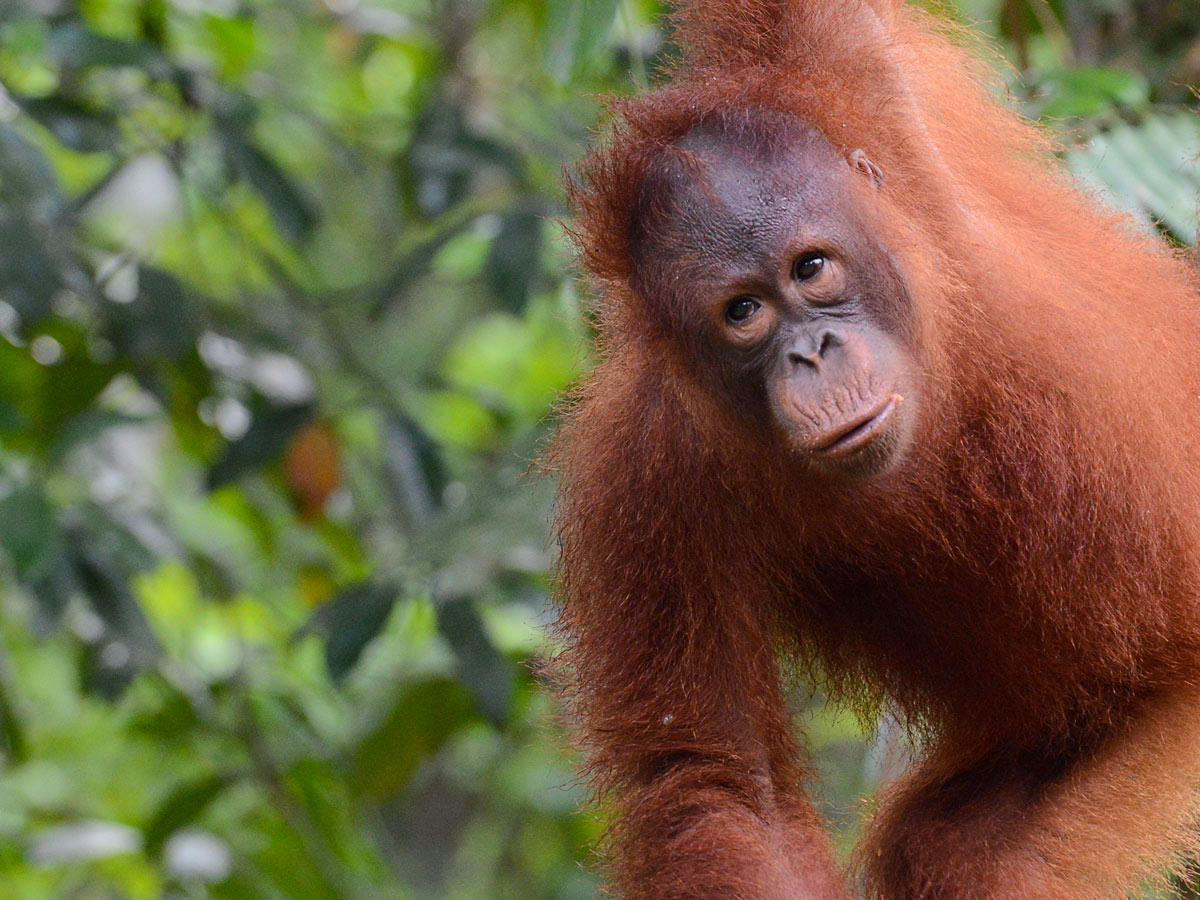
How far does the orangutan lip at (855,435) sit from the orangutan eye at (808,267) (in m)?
0.22

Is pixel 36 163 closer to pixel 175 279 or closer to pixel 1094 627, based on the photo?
pixel 175 279

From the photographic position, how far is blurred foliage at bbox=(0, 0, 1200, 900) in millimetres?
2855

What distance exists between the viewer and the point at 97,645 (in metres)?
3.25

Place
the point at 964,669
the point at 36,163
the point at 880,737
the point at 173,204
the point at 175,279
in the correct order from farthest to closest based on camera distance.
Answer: the point at 173,204 → the point at 175,279 → the point at 36,163 → the point at 880,737 → the point at 964,669

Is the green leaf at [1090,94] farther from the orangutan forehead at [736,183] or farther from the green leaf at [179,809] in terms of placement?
the green leaf at [179,809]

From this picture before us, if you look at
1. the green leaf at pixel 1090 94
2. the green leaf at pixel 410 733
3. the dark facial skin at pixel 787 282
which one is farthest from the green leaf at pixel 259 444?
the green leaf at pixel 1090 94

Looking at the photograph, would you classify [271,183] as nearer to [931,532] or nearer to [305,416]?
[305,416]

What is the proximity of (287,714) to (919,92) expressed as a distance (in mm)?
2046

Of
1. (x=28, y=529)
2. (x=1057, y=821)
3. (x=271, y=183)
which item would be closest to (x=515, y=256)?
(x=271, y=183)

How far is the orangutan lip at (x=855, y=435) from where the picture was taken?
1890 mm

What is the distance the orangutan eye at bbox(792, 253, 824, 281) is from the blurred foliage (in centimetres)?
60

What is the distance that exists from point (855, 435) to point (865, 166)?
452 mm

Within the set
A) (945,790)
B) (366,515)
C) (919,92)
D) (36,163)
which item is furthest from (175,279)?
(945,790)

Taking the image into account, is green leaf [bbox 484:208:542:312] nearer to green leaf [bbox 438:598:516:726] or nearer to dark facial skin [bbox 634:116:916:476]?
green leaf [bbox 438:598:516:726]
